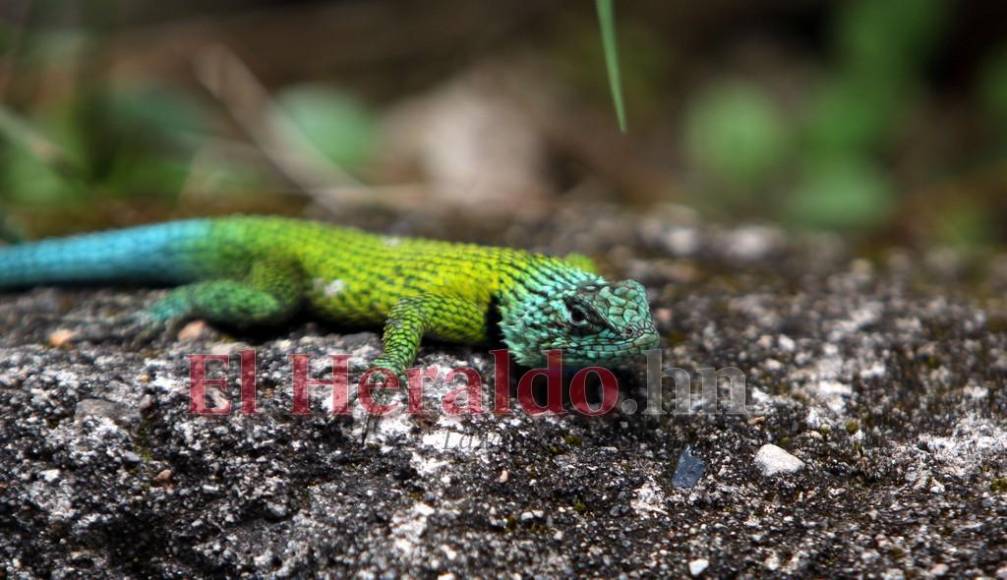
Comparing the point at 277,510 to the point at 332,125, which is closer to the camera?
the point at 277,510

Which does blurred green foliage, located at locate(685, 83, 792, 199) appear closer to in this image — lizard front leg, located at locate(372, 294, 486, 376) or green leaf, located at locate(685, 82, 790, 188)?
green leaf, located at locate(685, 82, 790, 188)

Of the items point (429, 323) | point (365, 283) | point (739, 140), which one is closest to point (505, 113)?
point (739, 140)

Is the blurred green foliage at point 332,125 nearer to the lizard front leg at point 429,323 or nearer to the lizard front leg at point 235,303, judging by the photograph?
the lizard front leg at point 235,303

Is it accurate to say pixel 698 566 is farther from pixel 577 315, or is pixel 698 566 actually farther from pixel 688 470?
pixel 577 315

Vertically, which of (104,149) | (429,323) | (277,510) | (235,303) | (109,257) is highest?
(104,149)

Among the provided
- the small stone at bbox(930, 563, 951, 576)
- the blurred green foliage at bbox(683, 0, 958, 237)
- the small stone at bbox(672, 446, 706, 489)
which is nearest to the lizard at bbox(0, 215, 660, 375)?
the small stone at bbox(672, 446, 706, 489)

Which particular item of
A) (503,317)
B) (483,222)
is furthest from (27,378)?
(483,222)
